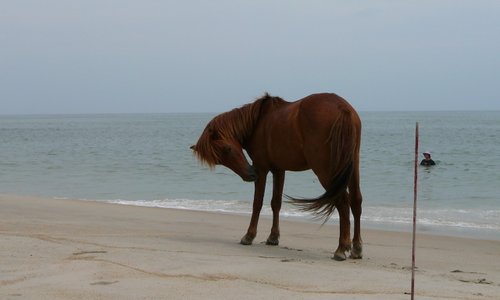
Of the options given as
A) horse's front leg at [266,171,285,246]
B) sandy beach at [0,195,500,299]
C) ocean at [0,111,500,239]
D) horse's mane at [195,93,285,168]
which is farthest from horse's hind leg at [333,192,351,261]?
ocean at [0,111,500,239]

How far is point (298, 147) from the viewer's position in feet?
26.0

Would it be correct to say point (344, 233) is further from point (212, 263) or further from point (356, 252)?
point (212, 263)

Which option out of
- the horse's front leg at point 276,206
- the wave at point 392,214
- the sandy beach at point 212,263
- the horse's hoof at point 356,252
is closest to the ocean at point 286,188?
the wave at point 392,214

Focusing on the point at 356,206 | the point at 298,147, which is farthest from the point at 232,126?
the point at 356,206

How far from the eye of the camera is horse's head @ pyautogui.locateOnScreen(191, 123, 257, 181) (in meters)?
8.41

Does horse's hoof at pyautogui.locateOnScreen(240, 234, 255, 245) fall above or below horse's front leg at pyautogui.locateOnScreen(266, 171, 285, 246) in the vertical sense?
below

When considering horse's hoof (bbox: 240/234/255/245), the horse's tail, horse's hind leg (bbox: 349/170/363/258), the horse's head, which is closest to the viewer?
the horse's tail

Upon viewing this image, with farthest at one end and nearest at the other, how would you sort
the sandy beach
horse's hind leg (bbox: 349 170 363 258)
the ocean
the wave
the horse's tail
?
the ocean
the wave
horse's hind leg (bbox: 349 170 363 258)
the horse's tail
the sandy beach

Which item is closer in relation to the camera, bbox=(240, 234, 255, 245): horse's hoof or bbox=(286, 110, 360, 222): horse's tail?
bbox=(286, 110, 360, 222): horse's tail

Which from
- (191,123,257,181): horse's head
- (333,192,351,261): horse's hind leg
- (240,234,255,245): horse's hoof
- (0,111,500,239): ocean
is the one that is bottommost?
(0,111,500,239): ocean

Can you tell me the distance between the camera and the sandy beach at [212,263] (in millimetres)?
5520

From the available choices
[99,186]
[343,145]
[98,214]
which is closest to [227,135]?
[343,145]

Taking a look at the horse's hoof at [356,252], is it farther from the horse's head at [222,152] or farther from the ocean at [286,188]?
the ocean at [286,188]

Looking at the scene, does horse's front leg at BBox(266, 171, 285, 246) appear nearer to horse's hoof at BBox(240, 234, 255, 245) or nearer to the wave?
horse's hoof at BBox(240, 234, 255, 245)
